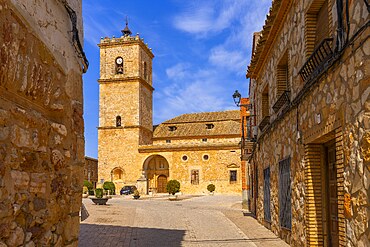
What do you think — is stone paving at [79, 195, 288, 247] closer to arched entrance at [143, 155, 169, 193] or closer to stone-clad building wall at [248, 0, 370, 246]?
stone-clad building wall at [248, 0, 370, 246]

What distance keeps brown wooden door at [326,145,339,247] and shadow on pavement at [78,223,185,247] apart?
4012 mm

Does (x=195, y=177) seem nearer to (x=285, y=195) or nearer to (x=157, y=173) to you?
(x=157, y=173)

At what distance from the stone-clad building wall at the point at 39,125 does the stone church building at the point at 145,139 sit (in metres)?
41.9

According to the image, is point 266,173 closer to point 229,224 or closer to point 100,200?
point 229,224

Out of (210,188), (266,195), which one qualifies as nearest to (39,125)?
(266,195)

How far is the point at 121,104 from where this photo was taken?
167 ft

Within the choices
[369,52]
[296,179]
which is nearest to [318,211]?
[296,179]

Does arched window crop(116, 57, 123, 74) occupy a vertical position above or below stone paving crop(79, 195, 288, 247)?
above

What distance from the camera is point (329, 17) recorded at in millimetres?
6312

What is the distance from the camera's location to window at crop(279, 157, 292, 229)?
29.2ft

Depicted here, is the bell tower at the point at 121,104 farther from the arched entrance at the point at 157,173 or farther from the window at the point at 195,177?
the window at the point at 195,177

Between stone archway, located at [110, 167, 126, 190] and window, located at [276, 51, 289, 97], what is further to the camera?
stone archway, located at [110, 167, 126, 190]

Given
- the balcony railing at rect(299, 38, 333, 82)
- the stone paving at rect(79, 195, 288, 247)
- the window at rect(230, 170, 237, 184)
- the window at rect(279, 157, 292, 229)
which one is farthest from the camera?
the window at rect(230, 170, 237, 184)

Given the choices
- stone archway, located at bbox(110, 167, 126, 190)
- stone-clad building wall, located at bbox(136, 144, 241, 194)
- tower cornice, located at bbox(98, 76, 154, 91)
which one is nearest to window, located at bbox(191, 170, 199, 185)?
stone-clad building wall, located at bbox(136, 144, 241, 194)
